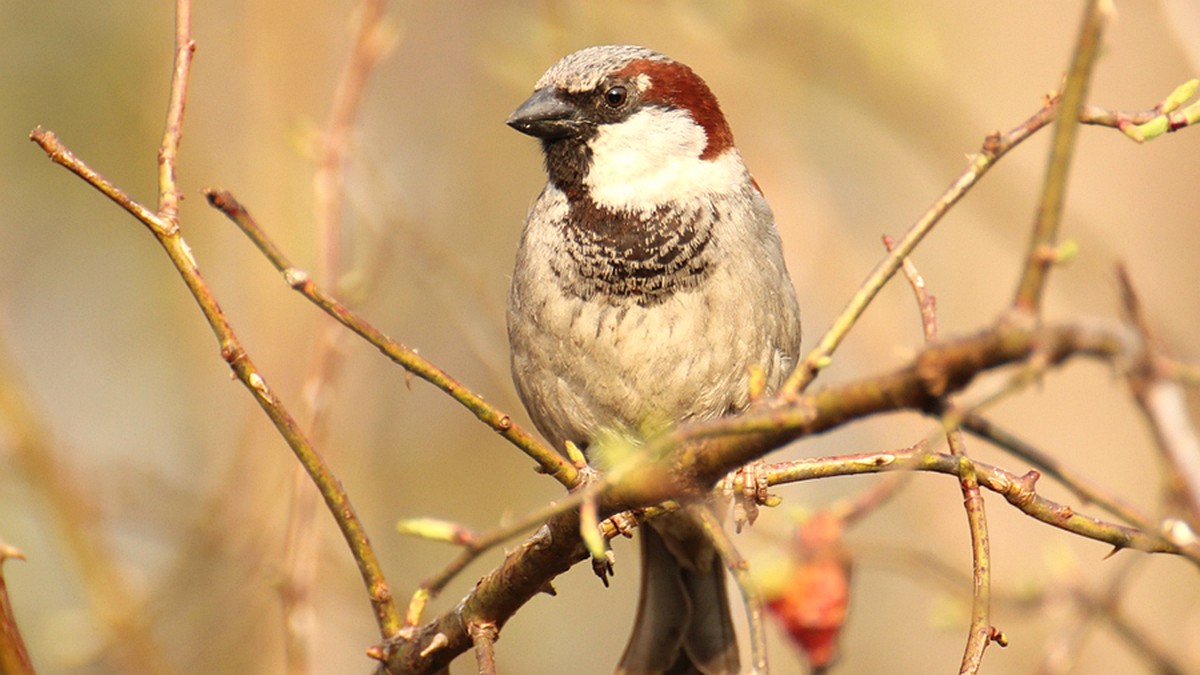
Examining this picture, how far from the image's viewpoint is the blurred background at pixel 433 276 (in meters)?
4.21

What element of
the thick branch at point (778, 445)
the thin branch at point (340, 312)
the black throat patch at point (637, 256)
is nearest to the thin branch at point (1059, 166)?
the thick branch at point (778, 445)

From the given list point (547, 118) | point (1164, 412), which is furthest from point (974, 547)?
point (547, 118)

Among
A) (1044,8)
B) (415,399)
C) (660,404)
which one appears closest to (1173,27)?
(660,404)

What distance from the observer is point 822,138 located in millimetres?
6199

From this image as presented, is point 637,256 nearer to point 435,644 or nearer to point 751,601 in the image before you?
point 435,644

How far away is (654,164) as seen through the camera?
340 centimetres

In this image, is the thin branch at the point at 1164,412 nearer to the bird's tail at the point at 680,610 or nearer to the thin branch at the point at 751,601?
the thin branch at the point at 751,601

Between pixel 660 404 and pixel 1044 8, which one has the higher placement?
pixel 1044 8

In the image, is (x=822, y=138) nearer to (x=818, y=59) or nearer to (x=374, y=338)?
(x=818, y=59)

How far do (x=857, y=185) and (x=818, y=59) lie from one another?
1241 mm

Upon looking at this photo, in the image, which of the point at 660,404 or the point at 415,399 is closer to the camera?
the point at 660,404

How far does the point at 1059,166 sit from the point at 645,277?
6.62ft

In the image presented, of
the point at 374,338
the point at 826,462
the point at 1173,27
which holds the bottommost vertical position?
the point at 826,462

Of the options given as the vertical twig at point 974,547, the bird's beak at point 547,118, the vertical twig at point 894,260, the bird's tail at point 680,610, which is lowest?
the bird's tail at point 680,610
